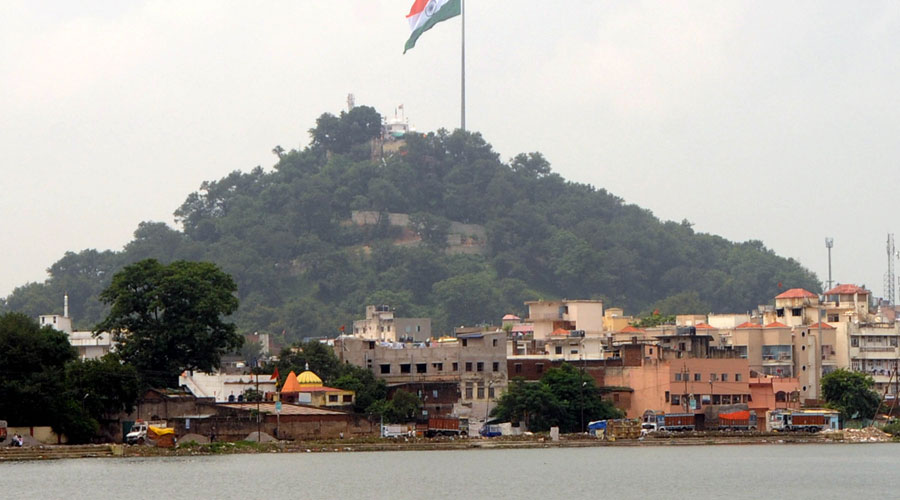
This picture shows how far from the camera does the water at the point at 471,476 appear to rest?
45.3 m

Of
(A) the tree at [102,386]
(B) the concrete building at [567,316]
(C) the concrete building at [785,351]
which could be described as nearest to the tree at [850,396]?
(C) the concrete building at [785,351]

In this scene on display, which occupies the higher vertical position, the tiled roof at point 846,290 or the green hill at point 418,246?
the green hill at point 418,246

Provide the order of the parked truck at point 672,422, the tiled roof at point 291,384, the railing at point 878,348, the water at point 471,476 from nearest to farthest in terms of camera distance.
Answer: the water at point 471,476 < the tiled roof at point 291,384 < the parked truck at point 672,422 < the railing at point 878,348

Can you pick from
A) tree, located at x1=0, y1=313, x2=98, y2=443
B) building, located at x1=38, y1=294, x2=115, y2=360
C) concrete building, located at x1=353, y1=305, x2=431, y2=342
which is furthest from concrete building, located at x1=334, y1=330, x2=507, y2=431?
concrete building, located at x1=353, y1=305, x2=431, y2=342

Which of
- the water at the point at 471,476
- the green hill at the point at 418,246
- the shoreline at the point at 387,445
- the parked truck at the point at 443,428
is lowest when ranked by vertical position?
the water at the point at 471,476

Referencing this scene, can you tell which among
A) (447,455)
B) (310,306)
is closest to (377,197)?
(310,306)

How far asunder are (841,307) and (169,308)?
42.3 metres

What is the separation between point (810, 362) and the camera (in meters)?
86.2

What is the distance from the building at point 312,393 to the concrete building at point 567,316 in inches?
942

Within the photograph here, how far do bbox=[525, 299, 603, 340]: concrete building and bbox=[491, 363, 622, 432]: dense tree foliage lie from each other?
21.1m

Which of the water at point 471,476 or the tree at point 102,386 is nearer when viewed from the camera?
the water at point 471,476

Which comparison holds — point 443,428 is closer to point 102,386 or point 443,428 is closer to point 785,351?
point 102,386

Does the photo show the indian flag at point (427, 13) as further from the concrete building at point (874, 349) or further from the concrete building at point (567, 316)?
the concrete building at point (874, 349)

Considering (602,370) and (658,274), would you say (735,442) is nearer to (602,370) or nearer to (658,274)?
(602,370)
